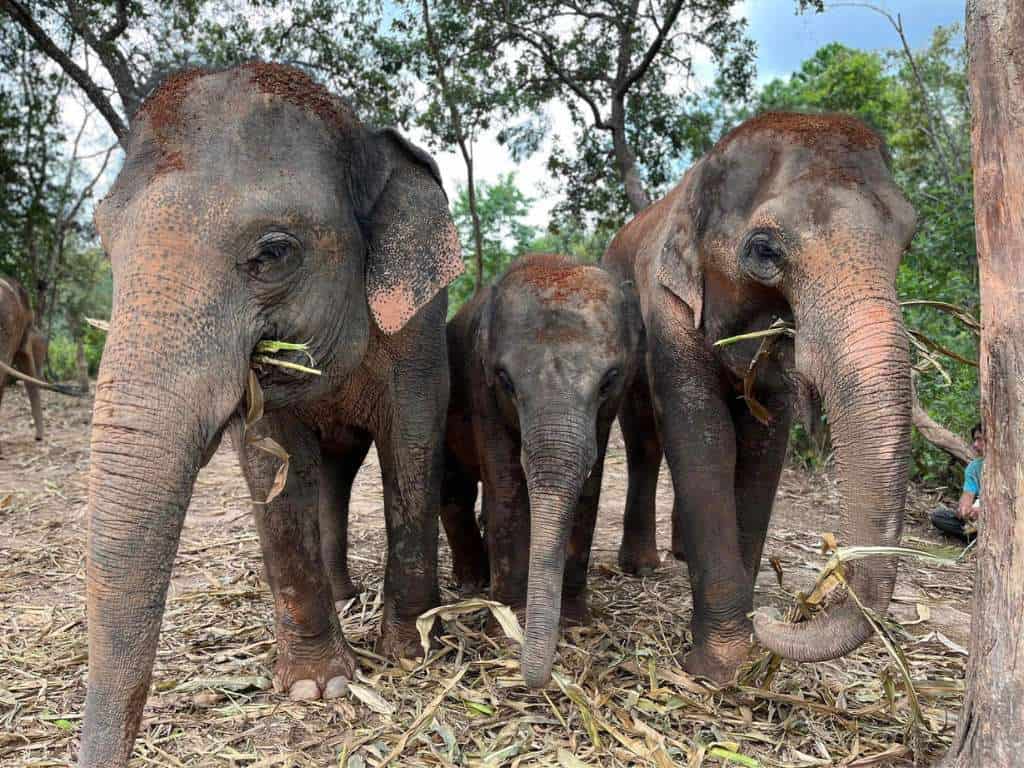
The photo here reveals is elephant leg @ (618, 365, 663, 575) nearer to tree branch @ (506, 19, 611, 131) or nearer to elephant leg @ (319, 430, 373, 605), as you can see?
elephant leg @ (319, 430, 373, 605)

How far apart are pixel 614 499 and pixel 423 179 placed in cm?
455

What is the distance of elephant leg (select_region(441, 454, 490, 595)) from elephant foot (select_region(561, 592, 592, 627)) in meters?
0.78

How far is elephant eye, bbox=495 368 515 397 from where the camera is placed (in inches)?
128

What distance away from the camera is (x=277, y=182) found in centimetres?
234

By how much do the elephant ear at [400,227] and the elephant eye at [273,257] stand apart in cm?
43

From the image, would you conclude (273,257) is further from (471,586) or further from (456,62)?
(456,62)

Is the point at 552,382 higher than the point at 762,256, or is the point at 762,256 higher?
the point at 762,256

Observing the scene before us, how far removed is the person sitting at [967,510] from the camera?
518 centimetres

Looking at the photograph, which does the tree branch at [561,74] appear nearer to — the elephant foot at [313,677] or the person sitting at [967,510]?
the person sitting at [967,510]

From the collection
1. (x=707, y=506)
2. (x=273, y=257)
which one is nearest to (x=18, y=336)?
(x=273, y=257)

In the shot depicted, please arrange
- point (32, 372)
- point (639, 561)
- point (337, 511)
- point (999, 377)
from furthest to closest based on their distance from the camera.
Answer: point (32, 372) → point (639, 561) → point (337, 511) → point (999, 377)

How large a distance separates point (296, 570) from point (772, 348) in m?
1.85

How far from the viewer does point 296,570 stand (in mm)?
3117

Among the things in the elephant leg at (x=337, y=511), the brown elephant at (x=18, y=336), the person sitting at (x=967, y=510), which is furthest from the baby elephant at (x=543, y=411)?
the brown elephant at (x=18, y=336)
